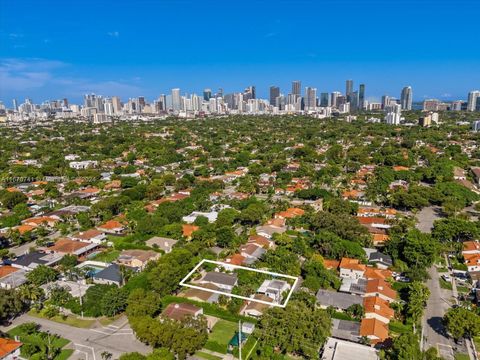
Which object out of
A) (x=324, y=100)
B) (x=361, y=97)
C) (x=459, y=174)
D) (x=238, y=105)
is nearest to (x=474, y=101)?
(x=361, y=97)

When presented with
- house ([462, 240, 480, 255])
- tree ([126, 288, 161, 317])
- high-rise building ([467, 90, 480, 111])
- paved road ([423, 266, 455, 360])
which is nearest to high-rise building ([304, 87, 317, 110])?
high-rise building ([467, 90, 480, 111])

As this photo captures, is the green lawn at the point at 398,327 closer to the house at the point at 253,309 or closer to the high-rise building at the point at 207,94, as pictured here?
the house at the point at 253,309

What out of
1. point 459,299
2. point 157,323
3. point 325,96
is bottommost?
point 459,299

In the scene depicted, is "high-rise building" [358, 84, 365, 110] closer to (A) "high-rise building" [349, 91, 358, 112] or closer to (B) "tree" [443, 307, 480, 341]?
(A) "high-rise building" [349, 91, 358, 112]

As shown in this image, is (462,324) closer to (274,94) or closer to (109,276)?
(109,276)

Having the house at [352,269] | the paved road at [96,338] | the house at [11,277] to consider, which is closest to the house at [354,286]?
the house at [352,269]

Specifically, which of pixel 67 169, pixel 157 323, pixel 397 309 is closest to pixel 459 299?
pixel 397 309

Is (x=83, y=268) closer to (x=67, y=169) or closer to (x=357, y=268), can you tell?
(x=357, y=268)
